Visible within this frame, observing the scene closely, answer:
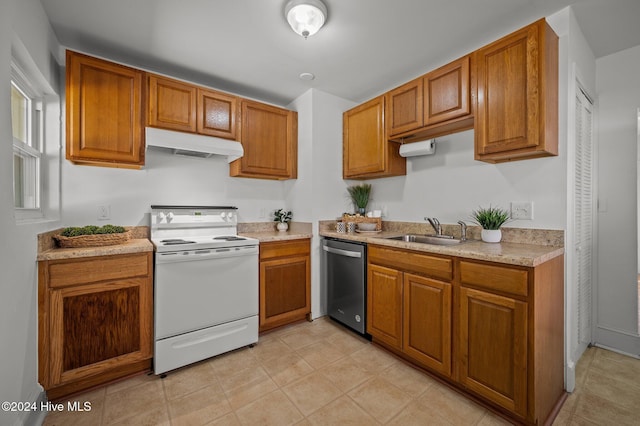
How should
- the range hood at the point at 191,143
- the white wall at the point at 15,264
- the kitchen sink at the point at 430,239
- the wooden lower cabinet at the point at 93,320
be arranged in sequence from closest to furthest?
the white wall at the point at 15,264 → the wooden lower cabinet at the point at 93,320 → the range hood at the point at 191,143 → the kitchen sink at the point at 430,239

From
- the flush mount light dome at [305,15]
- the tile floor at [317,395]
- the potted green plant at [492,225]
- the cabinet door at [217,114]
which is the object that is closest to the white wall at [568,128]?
the tile floor at [317,395]

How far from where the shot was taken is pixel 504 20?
1.89 meters

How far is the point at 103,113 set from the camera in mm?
2121

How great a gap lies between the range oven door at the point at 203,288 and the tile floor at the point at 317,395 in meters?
0.34

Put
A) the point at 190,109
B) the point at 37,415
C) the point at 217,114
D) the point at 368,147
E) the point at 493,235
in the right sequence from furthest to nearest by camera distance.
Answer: the point at 368,147 → the point at 217,114 → the point at 190,109 → the point at 493,235 → the point at 37,415

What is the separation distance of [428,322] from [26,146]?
2955 mm

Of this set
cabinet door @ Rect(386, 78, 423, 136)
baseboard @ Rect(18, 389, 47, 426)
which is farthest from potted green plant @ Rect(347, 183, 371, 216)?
baseboard @ Rect(18, 389, 47, 426)

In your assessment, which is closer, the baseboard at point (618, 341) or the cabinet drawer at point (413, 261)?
the cabinet drawer at point (413, 261)

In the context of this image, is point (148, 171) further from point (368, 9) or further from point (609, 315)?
point (609, 315)

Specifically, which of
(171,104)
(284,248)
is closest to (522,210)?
(284,248)

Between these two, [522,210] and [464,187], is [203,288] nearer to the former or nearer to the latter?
[464,187]

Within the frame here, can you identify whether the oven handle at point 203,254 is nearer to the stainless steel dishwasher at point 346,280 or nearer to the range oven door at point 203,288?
the range oven door at point 203,288

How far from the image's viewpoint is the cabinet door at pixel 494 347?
4.83 ft

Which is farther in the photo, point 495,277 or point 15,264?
point 495,277
